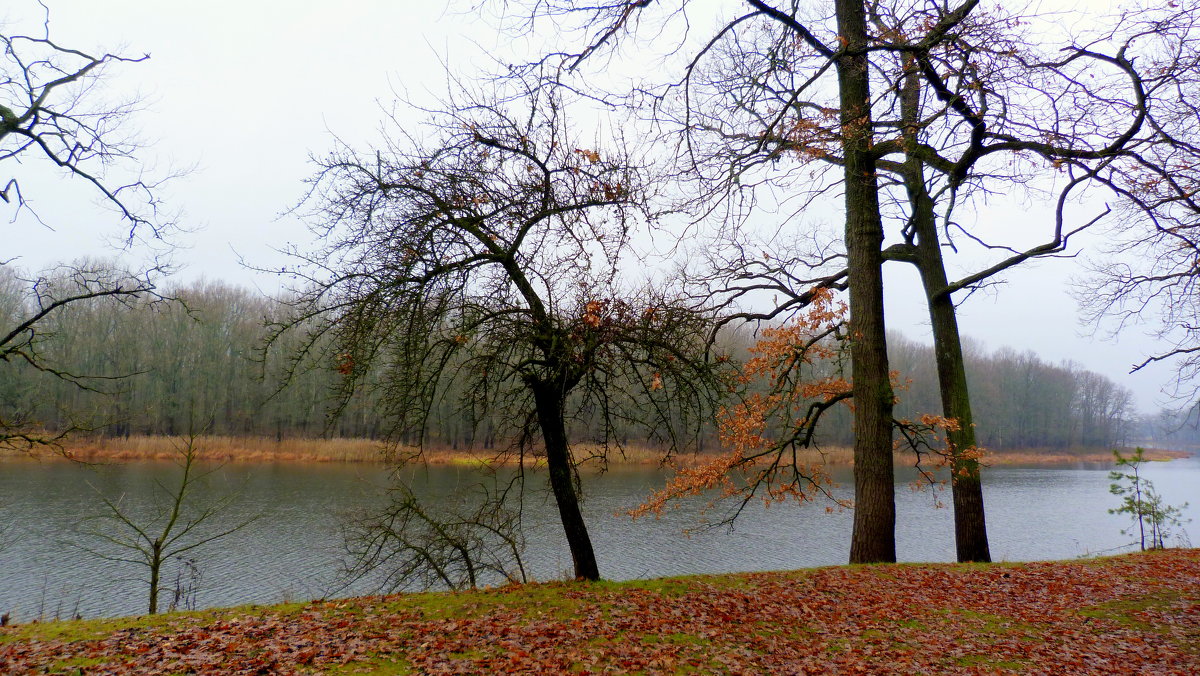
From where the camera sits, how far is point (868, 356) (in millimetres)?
8781

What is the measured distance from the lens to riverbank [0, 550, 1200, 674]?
488cm

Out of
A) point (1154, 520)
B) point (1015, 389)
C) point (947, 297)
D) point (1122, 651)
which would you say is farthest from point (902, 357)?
point (1122, 651)

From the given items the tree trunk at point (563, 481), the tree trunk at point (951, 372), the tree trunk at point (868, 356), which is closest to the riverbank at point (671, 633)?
the tree trunk at point (563, 481)

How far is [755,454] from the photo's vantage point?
11.3 m

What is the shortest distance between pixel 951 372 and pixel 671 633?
23.1ft

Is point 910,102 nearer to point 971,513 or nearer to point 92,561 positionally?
point 971,513

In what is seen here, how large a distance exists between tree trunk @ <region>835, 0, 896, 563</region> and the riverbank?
4.22ft

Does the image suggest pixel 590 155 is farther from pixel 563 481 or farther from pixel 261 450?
pixel 261 450

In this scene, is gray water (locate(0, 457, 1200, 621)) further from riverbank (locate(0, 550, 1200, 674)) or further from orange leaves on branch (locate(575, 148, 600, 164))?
orange leaves on branch (locate(575, 148, 600, 164))

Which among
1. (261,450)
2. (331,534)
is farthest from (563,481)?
(261,450)

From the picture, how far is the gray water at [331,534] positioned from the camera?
488 inches

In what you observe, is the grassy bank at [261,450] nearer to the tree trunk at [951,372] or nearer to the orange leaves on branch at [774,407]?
the orange leaves on branch at [774,407]

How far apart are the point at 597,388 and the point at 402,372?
6.62 ft

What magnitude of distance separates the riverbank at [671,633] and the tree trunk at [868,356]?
1.29 meters
